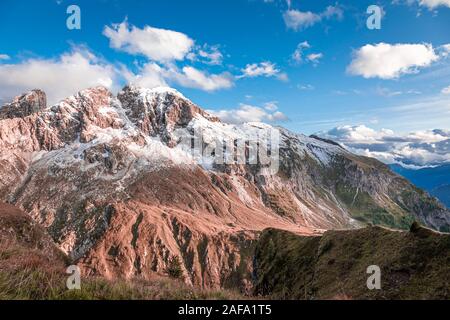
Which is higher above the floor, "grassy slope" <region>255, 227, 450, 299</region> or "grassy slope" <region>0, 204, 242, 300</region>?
"grassy slope" <region>0, 204, 242, 300</region>

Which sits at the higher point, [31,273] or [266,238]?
[31,273]

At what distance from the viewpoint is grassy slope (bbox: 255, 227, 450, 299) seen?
1784 centimetres

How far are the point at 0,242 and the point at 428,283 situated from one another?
17.4 m

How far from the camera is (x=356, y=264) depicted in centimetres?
2586

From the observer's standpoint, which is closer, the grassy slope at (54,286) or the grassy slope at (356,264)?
the grassy slope at (54,286)

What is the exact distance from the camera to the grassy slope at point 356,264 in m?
17.8

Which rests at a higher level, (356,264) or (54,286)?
(54,286)

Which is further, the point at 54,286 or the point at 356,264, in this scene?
the point at 356,264

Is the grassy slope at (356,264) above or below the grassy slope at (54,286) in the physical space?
below
